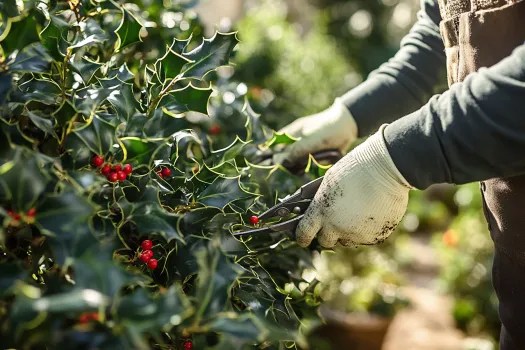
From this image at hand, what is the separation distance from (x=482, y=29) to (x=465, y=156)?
29 cm

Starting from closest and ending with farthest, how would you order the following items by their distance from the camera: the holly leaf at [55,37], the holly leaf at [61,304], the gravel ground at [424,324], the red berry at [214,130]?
the holly leaf at [61,304]
the holly leaf at [55,37]
the red berry at [214,130]
the gravel ground at [424,324]

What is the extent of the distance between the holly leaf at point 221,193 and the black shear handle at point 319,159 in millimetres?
537

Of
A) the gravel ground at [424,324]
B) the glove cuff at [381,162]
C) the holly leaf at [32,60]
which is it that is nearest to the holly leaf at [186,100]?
the holly leaf at [32,60]

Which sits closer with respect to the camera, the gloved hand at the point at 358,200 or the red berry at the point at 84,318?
the red berry at the point at 84,318

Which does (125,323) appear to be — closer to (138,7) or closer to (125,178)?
(125,178)

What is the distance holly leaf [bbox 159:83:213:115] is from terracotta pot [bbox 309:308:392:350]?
188cm

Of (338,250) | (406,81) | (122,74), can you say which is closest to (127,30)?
(122,74)

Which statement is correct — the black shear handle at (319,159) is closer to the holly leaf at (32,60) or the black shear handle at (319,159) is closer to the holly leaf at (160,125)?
the holly leaf at (160,125)

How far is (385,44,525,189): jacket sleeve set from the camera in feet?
3.10

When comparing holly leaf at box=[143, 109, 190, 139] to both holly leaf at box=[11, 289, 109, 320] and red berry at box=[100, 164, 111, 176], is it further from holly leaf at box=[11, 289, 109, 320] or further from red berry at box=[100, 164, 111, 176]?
holly leaf at box=[11, 289, 109, 320]

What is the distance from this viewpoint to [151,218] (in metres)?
0.78

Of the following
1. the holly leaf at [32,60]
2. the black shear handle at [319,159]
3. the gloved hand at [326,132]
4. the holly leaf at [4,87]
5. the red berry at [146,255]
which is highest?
the holly leaf at [32,60]

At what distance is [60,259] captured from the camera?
2.17ft

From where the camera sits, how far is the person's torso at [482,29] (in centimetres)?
106
